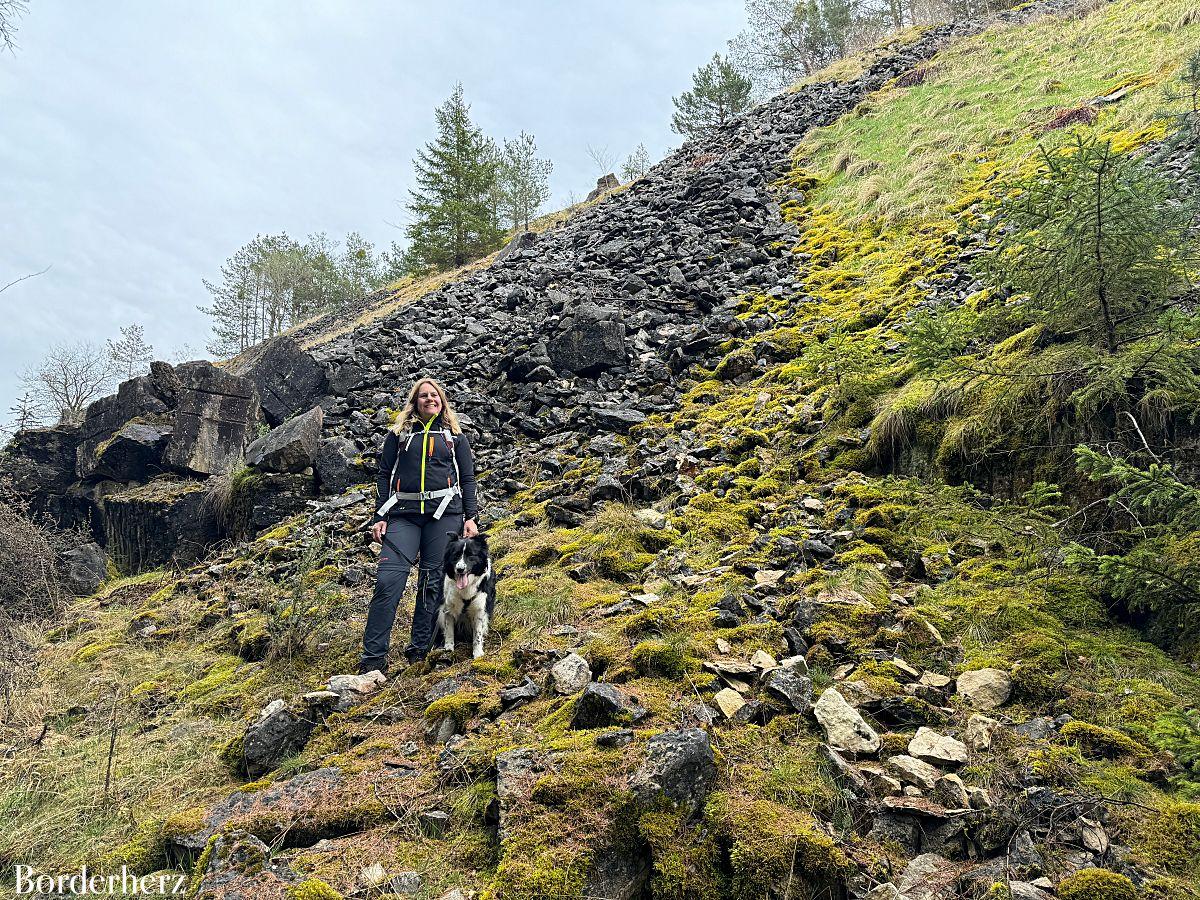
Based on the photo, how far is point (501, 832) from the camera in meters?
2.41

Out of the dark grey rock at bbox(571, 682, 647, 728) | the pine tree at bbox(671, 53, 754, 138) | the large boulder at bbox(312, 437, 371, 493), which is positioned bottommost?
the dark grey rock at bbox(571, 682, 647, 728)

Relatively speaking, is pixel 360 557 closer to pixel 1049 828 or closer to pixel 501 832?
pixel 501 832

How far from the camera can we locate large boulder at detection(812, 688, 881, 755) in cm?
259

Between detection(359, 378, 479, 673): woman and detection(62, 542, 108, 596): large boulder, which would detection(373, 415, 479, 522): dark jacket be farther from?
detection(62, 542, 108, 596): large boulder

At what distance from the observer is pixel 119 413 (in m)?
11.3

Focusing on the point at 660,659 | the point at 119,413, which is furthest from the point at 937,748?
the point at 119,413

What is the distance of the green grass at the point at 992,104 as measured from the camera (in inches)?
421

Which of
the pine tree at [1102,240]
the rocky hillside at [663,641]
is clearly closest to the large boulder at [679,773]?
the rocky hillside at [663,641]

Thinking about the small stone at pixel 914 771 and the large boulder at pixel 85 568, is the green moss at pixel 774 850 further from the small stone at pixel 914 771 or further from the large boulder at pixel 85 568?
the large boulder at pixel 85 568

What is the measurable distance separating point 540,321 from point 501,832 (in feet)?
33.4

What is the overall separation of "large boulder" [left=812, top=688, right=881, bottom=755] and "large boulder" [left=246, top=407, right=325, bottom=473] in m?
8.63

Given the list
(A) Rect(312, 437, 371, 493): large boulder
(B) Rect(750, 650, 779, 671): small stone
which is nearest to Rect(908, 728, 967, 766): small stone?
(B) Rect(750, 650, 779, 671): small stone

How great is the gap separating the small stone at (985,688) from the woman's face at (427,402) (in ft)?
13.3

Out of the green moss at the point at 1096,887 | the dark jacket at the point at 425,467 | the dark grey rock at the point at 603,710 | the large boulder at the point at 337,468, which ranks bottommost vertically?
the green moss at the point at 1096,887
